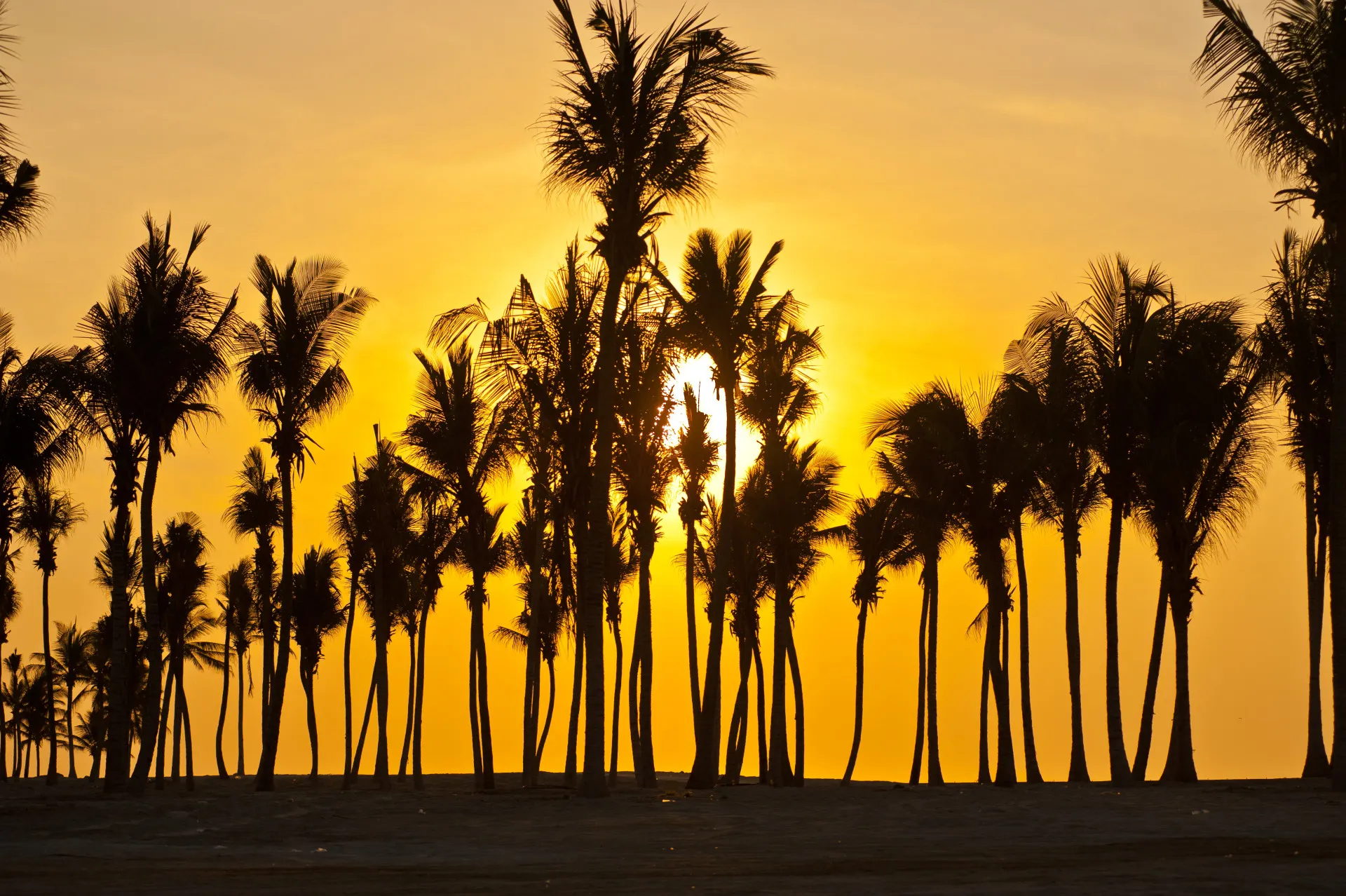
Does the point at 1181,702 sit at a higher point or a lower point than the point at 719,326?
lower

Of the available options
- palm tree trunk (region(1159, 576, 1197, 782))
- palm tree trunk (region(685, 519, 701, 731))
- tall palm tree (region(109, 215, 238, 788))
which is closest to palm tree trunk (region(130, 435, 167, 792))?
tall palm tree (region(109, 215, 238, 788))

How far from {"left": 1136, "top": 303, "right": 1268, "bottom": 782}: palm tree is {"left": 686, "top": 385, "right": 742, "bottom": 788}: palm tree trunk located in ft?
30.5

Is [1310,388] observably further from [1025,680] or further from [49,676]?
[49,676]

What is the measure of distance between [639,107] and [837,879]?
15755 millimetres

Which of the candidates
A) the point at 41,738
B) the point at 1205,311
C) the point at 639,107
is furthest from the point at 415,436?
the point at 41,738

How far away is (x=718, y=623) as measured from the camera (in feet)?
95.9

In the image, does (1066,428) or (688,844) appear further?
(1066,428)

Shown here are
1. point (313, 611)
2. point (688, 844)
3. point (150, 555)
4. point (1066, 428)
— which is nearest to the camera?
point (688, 844)

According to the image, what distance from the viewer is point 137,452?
27016 millimetres

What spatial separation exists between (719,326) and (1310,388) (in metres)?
13.0

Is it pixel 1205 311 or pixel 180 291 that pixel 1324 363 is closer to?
pixel 1205 311

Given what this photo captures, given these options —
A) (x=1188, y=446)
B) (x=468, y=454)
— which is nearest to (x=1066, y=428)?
(x=1188, y=446)

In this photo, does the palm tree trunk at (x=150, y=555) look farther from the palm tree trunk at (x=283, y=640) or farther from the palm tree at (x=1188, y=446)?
the palm tree at (x=1188, y=446)

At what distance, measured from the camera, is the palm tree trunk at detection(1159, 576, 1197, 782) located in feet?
105
